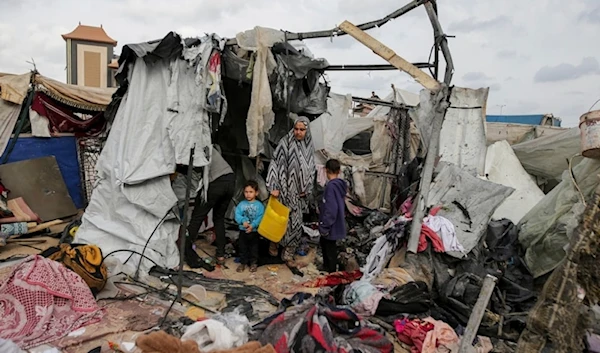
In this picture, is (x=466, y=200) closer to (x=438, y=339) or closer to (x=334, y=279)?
(x=334, y=279)

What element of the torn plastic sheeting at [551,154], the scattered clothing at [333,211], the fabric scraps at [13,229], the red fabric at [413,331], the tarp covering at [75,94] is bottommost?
the red fabric at [413,331]

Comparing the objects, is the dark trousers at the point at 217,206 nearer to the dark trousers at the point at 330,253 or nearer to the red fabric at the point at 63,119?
the dark trousers at the point at 330,253

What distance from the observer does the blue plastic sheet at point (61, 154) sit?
21.1 ft

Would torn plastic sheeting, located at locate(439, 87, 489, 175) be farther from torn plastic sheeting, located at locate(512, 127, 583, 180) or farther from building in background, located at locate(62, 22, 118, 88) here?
building in background, located at locate(62, 22, 118, 88)

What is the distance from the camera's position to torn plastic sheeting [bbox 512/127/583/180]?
7.94 metres

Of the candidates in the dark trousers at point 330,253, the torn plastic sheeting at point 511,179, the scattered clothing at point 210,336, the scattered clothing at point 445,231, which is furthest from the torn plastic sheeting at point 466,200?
the scattered clothing at point 210,336

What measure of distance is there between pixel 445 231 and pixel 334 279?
1.35m

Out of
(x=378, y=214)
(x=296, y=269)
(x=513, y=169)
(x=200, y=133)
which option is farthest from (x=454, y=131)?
(x=200, y=133)

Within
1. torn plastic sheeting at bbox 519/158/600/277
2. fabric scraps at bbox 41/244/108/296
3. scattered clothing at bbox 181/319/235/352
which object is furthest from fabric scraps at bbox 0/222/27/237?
torn plastic sheeting at bbox 519/158/600/277

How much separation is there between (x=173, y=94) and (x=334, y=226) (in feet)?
8.04

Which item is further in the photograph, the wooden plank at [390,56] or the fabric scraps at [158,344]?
the wooden plank at [390,56]

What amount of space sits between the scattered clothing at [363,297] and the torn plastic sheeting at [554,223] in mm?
2309

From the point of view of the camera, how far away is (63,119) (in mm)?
6969

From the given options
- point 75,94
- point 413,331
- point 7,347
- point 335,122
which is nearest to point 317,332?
point 413,331
